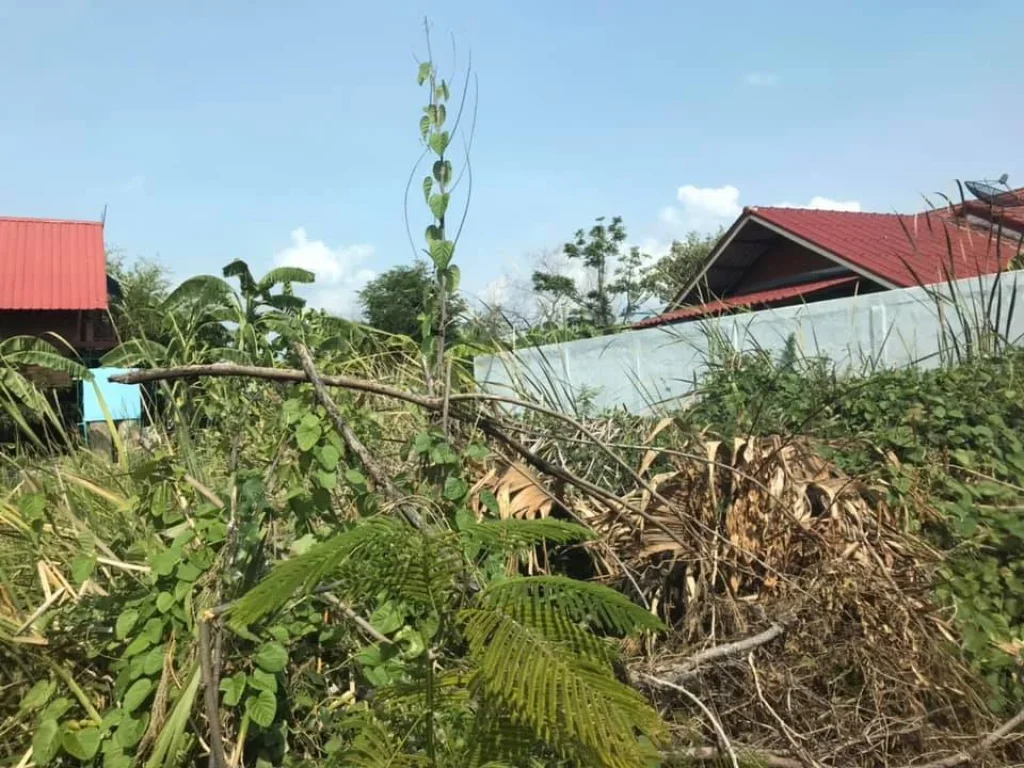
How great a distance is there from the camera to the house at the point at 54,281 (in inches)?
626

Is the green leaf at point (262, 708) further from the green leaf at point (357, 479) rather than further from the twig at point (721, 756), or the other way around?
the twig at point (721, 756)

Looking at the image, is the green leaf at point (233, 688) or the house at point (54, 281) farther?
the house at point (54, 281)

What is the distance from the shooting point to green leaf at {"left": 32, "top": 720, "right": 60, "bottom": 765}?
193 cm

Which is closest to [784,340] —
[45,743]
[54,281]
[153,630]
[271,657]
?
[271,657]

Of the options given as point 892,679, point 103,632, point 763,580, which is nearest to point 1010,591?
point 892,679

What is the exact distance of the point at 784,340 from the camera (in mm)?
5871

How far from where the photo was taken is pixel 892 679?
2406mm

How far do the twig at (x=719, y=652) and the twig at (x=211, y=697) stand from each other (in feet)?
3.67

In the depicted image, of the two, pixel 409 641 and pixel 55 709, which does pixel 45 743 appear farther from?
pixel 409 641

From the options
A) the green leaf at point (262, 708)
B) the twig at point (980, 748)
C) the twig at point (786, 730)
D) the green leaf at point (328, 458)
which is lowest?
the twig at point (980, 748)

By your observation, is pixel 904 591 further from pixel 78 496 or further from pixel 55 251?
pixel 55 251

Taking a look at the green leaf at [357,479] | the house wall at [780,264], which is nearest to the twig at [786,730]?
the green leaf at [357,479]

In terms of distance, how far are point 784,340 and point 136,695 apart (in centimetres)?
483

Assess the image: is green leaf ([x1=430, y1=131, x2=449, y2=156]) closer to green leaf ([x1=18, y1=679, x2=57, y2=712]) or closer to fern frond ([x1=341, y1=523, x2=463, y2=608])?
fern frond ([x1=341, y1=523, x2=463, y2=608])
